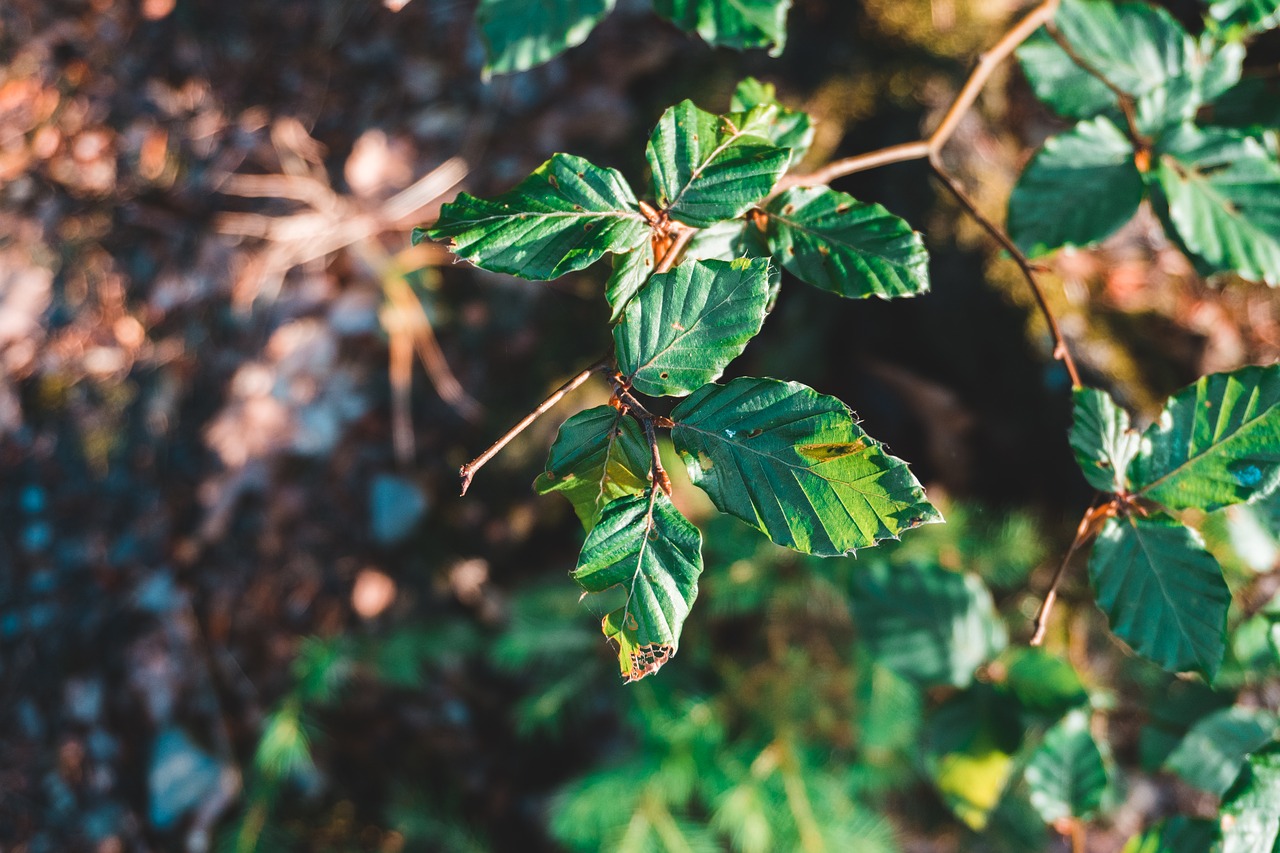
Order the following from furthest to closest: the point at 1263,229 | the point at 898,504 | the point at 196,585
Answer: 1. the point at 196,585
2. the point at 1263,229
3. the point at 898,504

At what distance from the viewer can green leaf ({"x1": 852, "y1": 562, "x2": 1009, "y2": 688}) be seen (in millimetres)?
897

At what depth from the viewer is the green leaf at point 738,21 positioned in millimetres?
671

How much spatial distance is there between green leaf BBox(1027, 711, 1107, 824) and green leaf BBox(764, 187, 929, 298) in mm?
587

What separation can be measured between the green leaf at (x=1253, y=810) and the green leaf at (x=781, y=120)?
0.62 meters

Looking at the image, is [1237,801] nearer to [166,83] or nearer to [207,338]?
[207,338]

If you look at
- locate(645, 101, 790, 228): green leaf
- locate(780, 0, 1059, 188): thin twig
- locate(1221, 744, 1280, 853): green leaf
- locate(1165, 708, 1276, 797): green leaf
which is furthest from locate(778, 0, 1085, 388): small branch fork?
locate(1165, 708, 1276, 797): green leaf

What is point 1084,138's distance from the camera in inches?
29.1

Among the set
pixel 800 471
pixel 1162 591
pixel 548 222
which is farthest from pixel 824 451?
pixel 1162 591

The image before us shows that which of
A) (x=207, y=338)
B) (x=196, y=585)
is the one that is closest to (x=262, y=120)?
(x=207, y=338)

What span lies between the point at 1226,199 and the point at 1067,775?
0.62m

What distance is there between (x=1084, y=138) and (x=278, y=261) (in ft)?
5.61

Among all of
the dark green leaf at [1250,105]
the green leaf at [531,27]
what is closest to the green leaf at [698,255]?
the green leaf at [531,27]

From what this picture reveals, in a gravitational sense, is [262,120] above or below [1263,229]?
below

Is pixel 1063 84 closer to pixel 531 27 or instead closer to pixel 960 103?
pixel 960 103
